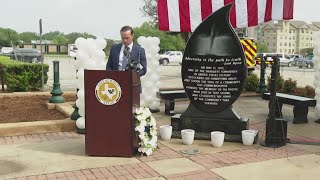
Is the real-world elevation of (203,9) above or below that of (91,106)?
above

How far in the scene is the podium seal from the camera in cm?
551

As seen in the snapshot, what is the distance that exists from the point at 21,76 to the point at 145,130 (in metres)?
8.10

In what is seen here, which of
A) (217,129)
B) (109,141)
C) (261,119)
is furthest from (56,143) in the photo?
(261,119)

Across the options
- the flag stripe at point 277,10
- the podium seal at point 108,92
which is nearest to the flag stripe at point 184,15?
the flag stripe at point 277,10

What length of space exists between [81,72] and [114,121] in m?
1.90

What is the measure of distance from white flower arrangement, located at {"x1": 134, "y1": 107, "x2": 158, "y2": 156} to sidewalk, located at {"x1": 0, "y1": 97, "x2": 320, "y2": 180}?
0.41 ft

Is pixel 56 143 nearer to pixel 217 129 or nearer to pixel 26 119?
pixel 26 119

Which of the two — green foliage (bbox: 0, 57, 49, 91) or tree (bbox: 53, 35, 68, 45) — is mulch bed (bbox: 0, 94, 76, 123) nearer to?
green foliage (bbox: 0, 57, 49, 91)

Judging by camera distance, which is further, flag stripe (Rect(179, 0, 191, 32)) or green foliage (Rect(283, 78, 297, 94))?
green foliage (Rect(283, 78, 297, 94))

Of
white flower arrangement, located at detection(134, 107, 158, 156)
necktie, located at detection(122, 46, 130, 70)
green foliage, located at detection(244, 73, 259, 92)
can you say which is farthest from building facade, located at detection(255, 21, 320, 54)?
white flower arrangement, located at detection(134, 107, 158, 156)

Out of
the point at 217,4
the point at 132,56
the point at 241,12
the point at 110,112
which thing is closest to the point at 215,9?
the point at 217,4

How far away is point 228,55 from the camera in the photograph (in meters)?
6.73

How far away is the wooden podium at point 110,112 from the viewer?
5504mm

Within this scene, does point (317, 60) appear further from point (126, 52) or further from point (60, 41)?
point (60, 41)
